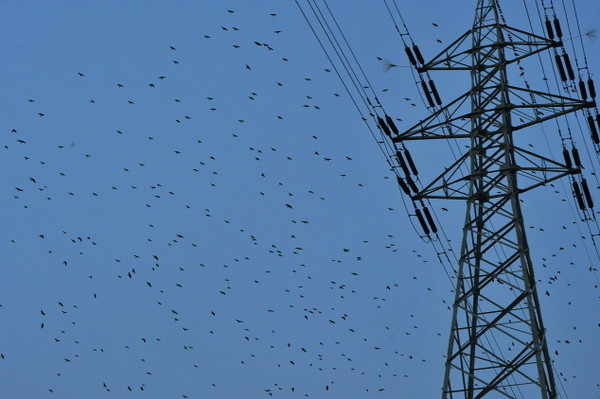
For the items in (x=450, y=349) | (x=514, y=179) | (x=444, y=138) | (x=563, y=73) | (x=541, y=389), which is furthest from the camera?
(x=563, y=73)

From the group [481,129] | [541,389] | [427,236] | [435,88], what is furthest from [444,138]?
[541,389]

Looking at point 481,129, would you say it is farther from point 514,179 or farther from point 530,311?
point 530,311

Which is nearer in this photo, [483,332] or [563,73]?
[483,332]

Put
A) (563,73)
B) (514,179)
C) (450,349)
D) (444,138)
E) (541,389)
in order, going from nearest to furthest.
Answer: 1. (541,389)
2. (450,349)
3. (514,179)
4. (444,138)
5. (563,73)

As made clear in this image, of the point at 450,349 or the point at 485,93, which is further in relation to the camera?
the point at 485,93

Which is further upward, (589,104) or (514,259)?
(589,104)

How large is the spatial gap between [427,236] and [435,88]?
19.5 ft

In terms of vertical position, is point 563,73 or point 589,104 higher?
point 563,73

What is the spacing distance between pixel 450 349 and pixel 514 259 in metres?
2.55

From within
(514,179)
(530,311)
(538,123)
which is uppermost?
(538,123)

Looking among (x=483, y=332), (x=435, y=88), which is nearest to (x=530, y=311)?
(x=483, y=332)

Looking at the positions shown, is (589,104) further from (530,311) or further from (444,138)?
(530,311)

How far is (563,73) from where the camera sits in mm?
30484

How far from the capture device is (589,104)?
24.9 metres
